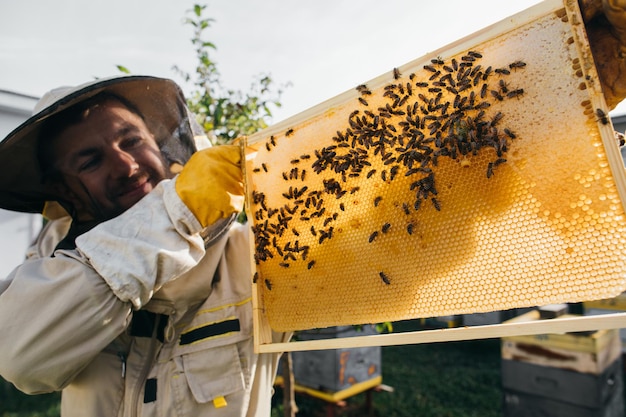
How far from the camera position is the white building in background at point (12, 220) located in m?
7.73

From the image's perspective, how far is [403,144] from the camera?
1.72 metres

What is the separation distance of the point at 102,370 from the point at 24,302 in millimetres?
617

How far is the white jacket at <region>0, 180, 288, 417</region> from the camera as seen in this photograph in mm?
1903

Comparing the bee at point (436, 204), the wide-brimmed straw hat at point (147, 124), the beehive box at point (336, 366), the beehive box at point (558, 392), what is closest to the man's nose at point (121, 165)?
the wide-brimmed straw hat at point (147, 124)

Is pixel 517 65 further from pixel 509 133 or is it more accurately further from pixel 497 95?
pixel 509 133

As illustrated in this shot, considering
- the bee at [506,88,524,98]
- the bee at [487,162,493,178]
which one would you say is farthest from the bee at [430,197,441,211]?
the bee at [506,88,524,98]

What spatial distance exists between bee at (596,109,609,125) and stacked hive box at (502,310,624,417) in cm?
451

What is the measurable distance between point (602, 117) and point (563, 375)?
16.7 feet

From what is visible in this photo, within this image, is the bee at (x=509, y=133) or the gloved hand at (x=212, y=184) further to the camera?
the gloved hand at (x=212, y=184)

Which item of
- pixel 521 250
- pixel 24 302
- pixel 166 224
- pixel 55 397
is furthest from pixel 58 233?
pixel 55 397

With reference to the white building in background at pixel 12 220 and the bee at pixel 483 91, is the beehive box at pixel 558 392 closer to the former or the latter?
the bee at pixel 483 91

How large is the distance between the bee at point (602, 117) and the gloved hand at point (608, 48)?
0.33m

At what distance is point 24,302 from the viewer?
6.23 feet

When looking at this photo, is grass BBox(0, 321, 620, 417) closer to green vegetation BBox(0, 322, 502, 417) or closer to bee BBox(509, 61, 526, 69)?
green vegetation BBox(0, 322, 502, 417)
